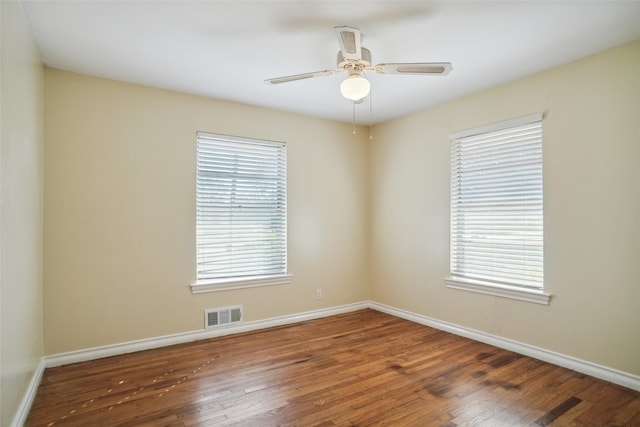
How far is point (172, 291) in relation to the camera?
3.43m

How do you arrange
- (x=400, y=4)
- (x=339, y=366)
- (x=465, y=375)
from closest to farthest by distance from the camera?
1. (x=400, y=4)
2. (x=465, y=375)
3. (x=339, y=366)

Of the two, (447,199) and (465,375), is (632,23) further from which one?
(465,375)

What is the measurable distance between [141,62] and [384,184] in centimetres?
309

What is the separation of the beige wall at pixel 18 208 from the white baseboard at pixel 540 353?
364 centimetres

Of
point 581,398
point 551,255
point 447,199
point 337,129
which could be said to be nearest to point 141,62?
point 337,129

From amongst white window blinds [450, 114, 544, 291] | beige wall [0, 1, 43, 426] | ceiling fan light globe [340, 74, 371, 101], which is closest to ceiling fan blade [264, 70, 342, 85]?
ceiling fan light globe [340, 74, 371, 101]

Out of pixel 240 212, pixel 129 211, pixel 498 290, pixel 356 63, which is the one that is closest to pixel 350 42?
pixel 356 63

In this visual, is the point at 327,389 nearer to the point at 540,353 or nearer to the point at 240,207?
the point at 540,353

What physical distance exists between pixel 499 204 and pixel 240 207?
106 inches

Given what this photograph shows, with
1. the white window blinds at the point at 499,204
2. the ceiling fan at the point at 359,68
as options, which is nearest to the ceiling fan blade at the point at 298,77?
the ceiling fan at the point at 359,68

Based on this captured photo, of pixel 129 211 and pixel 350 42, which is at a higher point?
pixel 350 42

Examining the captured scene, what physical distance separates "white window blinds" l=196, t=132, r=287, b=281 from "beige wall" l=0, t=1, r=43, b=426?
135 centimetres

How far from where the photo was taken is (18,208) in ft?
6.74

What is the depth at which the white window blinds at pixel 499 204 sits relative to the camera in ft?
10.2
